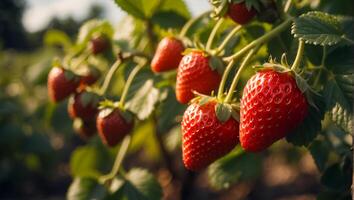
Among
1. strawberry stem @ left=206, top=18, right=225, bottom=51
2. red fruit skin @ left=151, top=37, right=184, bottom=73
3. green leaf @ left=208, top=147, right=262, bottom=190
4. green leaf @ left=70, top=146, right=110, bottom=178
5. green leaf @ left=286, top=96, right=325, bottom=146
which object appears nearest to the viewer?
green leaf @ left=286, top=96, right=325, bottom=146

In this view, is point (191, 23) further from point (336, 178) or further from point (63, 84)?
point (336, 178)

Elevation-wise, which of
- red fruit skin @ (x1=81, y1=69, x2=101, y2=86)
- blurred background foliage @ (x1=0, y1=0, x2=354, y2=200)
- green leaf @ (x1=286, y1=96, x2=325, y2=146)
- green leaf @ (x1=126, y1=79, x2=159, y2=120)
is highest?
red fruit skin @ (x1=81, y1=69, x2=101, y2=86)

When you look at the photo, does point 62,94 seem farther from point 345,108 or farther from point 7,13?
point 7,13

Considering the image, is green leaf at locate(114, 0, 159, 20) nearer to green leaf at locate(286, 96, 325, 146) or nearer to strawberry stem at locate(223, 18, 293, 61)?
strawberry stem at locate(223, 18, 293, 61)

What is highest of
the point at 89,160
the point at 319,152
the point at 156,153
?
the point at 319,152

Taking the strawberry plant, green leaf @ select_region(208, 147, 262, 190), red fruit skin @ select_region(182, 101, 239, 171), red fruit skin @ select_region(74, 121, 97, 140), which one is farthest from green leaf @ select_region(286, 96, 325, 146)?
red fruit skin @ select_region(74, 121, 97, 140)

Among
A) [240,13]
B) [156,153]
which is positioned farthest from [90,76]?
[156,153]
